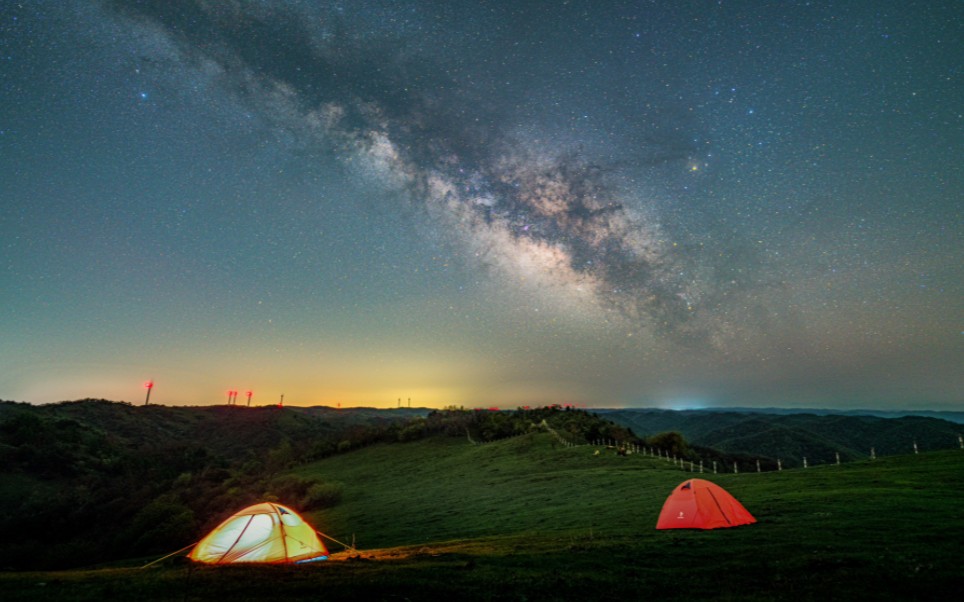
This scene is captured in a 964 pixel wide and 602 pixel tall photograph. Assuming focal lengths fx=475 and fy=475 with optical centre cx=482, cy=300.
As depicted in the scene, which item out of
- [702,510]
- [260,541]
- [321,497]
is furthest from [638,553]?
[321,497]

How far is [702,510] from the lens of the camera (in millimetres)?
22766

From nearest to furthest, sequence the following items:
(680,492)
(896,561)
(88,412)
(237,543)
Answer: (896,561) < (237,543) < (680,492) < (88,412)

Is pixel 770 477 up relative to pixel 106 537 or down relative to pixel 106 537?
up

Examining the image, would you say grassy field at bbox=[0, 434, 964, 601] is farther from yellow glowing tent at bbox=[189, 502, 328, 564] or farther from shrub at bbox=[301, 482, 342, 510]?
shrub at bbox=[301, 482, 342, 510]

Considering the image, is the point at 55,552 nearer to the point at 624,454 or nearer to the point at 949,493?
the point at 624,454

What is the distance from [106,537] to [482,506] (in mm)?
48995

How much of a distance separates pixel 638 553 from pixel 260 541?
50.9 ft

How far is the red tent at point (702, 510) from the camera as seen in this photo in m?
22.4

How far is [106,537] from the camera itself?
56562 mm

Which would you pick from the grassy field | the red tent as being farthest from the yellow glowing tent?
the red tent

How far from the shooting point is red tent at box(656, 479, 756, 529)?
22.4 metres

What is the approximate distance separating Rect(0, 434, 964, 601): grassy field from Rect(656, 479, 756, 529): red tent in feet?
2.75

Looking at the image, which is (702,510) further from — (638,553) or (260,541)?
(260,541)

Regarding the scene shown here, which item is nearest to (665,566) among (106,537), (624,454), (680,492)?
(680,492)
